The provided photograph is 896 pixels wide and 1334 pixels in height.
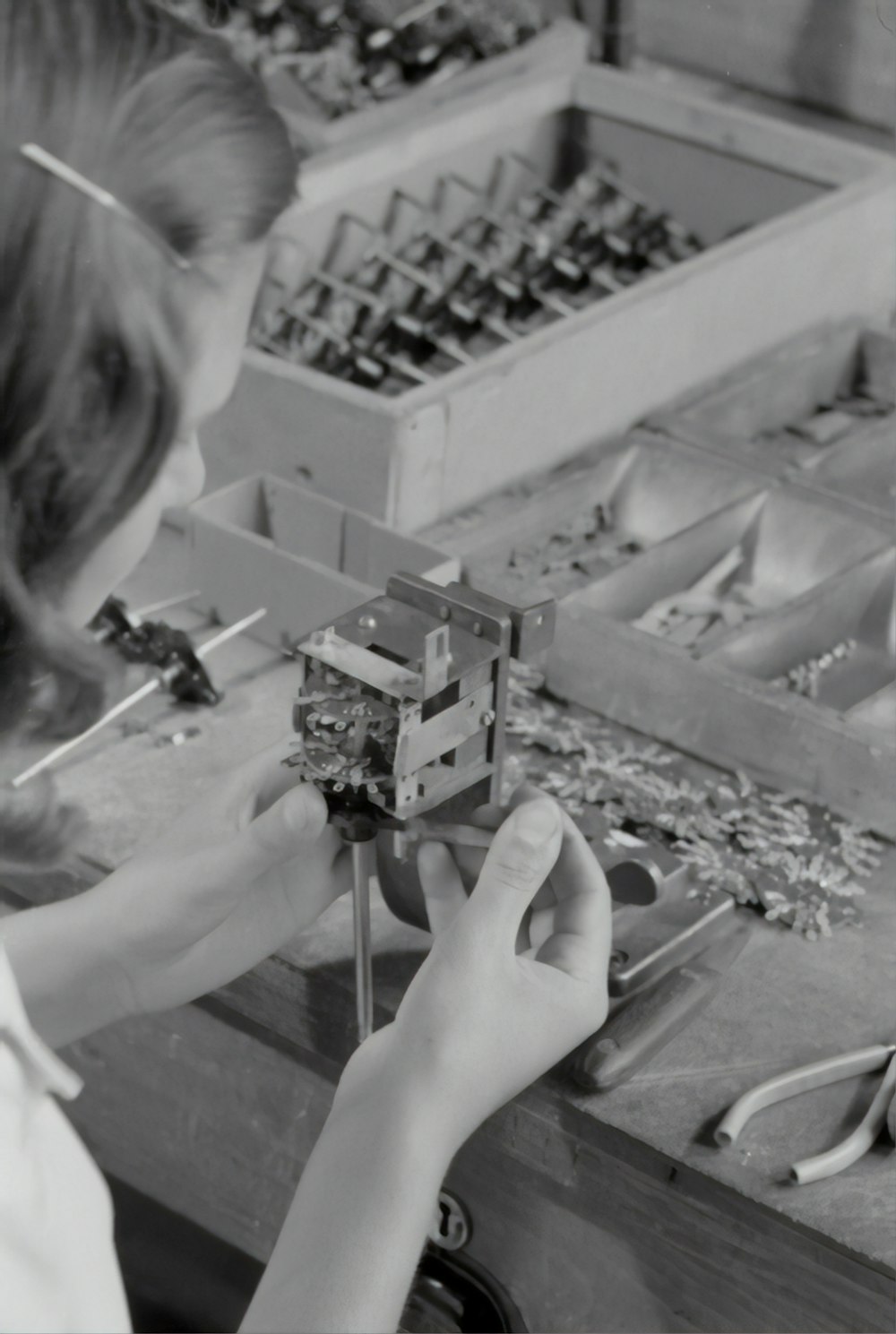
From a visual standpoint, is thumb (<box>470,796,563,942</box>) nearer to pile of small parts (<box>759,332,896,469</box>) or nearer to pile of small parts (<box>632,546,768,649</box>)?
pile of small parts (<box>632,546,768,649</box>)

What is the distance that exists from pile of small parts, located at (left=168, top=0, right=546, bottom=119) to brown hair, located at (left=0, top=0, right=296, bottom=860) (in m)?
1.17

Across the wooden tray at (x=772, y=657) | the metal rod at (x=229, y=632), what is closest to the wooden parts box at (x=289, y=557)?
the metal rod at (x=229, y=632)

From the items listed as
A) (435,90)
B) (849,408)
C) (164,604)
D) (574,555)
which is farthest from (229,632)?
(435,90)

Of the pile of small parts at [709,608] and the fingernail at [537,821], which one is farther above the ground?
the fingernail at [537,821]

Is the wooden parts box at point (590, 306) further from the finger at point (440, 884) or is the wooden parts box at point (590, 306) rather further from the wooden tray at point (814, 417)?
the finger at point (440, 884)

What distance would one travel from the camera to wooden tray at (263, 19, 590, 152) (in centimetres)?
164

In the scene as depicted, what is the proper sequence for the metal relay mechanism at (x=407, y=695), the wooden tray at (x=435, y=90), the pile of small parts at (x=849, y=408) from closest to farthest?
the metal relay mechanism at (x=407, y=695)
the pile of small parts at (x=849, y=408)
the wooden tray at (x=435, y=90)

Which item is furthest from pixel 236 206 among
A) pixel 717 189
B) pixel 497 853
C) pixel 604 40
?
pixel 604 40

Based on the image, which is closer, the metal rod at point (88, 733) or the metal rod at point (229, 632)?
the metal rod at point (88, 733)

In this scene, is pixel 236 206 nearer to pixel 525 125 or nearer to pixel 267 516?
pixel 267 516

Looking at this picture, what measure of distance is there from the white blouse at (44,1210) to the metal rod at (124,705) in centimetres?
34

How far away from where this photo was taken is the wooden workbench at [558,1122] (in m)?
0.79

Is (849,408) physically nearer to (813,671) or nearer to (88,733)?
(813,671)

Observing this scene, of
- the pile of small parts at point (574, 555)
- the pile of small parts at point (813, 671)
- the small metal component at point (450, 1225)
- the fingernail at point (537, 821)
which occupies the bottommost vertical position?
the small metal component at point (450, 1225)
